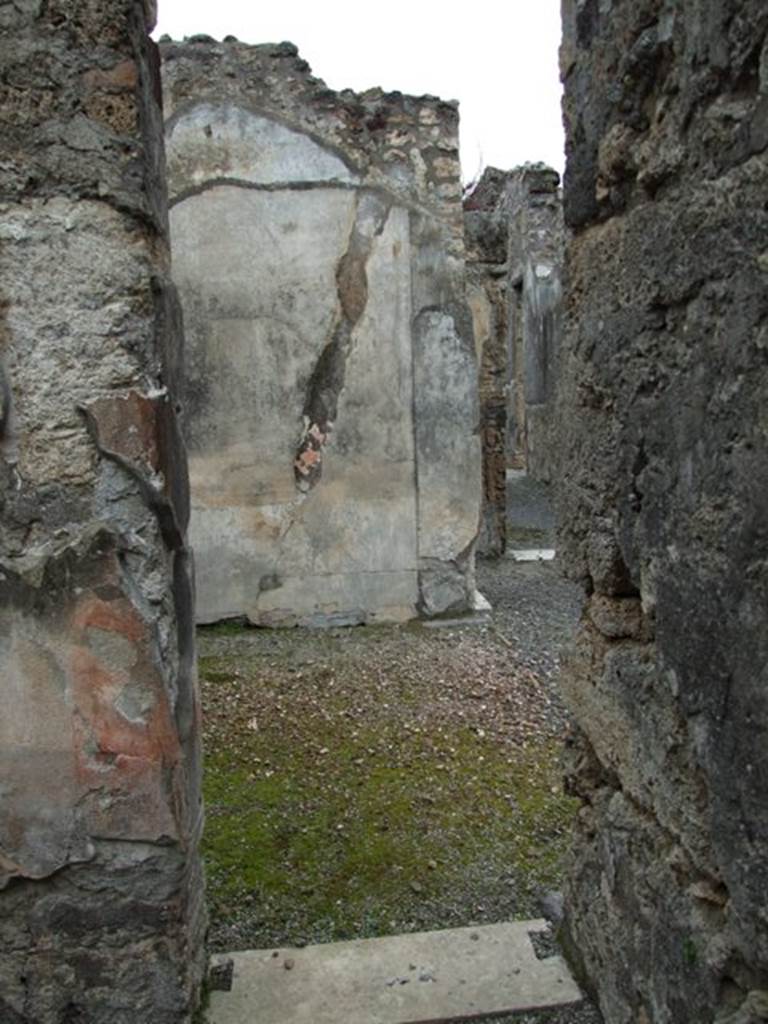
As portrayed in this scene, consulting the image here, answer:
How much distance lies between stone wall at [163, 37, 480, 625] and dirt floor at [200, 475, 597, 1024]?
1.35ft

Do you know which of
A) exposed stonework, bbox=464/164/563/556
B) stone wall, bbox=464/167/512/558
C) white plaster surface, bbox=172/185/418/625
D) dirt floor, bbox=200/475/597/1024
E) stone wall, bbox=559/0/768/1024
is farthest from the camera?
exposed stonework, bbox=464/164/563/556

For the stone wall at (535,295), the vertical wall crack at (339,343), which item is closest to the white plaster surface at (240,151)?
the vertical wall crack at (339,343)

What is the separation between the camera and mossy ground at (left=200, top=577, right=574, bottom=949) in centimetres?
239

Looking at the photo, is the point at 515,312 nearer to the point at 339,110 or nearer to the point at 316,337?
the point at 339,110

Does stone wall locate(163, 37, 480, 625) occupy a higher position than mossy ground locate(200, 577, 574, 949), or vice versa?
stone wall locate(163, 37, 480, 625)

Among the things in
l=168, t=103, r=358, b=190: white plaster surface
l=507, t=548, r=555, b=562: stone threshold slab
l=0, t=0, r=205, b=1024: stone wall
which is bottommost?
l=507, t=548, r=555, b=562: stone threshold slab

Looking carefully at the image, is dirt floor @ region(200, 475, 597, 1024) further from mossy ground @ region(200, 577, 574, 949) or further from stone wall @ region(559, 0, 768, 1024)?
stone wall @ region(559, 0, 768, 1024)

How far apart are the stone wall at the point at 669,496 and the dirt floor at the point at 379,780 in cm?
51

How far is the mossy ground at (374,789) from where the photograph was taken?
239 cm

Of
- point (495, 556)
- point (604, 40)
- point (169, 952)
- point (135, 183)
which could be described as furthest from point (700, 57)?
point (495, 556)

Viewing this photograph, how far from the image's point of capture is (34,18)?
5.04 ft

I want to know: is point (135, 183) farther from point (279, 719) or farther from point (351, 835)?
point (279, 719)

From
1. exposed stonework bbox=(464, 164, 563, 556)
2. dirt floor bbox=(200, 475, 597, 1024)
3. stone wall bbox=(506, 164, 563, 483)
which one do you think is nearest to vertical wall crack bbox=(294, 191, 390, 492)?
dirt floor bbox=(200, 475, 597, 1024)

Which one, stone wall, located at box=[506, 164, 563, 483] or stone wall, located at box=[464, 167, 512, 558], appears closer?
stone wall, located at box=[464, 167, 512, 558]
